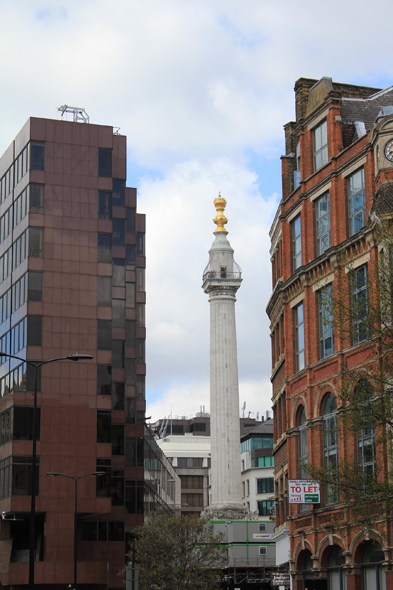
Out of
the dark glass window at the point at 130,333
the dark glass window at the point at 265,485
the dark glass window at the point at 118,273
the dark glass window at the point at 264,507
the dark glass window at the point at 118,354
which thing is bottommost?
the dark glass window at the point at 264,507

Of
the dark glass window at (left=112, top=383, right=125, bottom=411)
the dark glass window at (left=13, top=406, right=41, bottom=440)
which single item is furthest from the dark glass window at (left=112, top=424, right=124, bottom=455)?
the dark glass window at (left=13, top=406, right=41, bottom=440)

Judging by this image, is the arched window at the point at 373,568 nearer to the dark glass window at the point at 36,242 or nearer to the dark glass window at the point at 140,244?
the dark glass window at the point at 36,242

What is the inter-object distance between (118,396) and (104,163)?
19.1 metres

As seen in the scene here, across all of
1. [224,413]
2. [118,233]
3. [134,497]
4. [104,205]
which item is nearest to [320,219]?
[104,205]

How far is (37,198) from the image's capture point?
75250mm

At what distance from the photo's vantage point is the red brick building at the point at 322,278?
126 feet

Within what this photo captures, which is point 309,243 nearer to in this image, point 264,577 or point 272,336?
point 272,336

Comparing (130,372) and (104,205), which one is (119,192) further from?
(130,372)

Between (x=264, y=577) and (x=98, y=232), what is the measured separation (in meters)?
35.4

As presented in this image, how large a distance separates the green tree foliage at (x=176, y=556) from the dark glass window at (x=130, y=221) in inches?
1367

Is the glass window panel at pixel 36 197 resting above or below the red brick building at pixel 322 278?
above

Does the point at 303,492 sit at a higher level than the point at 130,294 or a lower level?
lower

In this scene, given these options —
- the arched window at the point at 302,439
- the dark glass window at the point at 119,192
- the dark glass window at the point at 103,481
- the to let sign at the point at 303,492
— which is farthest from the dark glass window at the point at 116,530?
the to let sign at the point at 303,492

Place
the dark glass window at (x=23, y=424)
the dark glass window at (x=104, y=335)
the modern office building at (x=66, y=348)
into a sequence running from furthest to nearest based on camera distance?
the dark glass window at (x=104, y=335)
the dark glass window at (x=23, y=424)
the modern office building at (x=66, y=348)
